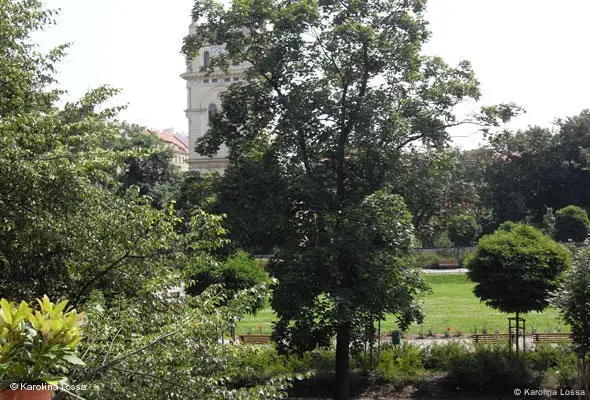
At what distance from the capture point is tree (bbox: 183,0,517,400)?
13.9 m

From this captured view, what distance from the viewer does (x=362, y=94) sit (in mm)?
15164

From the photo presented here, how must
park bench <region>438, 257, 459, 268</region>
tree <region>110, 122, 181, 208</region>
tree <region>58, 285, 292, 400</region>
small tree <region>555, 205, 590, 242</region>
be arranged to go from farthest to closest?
tree <region>110, 122, 181, 208</region> < park bench <region>438, 257, 459, 268</region> < small tree <region>555, 205, 590, 242</region> < tree <region>58, 285, 292, 400</region>


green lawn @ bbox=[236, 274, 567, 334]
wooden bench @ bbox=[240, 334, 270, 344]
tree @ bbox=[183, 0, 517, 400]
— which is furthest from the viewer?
green lawn @ bbox=[236, 274, 567, 334]

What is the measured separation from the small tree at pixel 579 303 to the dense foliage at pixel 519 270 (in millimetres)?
3292

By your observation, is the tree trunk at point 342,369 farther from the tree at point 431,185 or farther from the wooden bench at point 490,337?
the wooden bench at point 490,337

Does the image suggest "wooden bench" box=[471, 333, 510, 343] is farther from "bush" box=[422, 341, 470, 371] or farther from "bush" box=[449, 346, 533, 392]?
"bush" box=[449, 346, 533, 392]

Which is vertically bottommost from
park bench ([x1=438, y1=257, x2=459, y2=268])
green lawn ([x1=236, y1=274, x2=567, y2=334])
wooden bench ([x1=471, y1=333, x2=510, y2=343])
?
→ green lawn ([x1=236, y1=274, x2=567, y2=334])

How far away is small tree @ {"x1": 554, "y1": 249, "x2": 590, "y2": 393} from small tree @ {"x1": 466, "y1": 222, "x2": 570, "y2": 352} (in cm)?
334

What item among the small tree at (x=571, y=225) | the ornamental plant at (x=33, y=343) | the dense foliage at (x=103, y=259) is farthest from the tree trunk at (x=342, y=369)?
the small tree at (x=571, y=225)

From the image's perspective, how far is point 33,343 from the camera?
3.31m

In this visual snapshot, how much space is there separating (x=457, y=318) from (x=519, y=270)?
10.7 metres

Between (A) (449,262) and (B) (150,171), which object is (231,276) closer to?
(A) (449,262)

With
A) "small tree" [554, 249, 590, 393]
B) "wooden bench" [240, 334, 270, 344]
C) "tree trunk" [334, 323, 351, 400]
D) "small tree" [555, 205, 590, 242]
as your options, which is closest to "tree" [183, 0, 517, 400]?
"tree trunk" [334, 323, 351, 400]

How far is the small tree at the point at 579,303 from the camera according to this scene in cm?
1173
